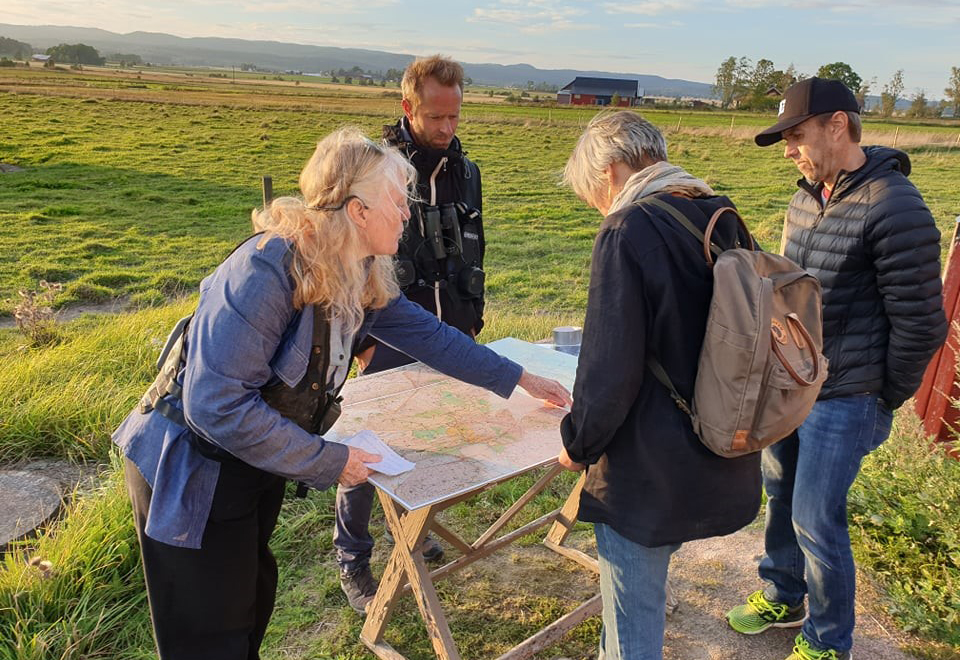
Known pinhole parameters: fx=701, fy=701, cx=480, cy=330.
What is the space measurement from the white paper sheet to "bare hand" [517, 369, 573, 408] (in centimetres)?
64

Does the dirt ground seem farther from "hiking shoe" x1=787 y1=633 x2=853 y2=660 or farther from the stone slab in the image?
the stone slab

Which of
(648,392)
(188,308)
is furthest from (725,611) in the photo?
(188,308)

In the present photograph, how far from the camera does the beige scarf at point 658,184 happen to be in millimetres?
1878

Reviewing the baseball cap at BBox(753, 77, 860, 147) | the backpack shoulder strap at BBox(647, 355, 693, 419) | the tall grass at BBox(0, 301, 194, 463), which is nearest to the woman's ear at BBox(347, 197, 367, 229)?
the backpack shoulder strap at BBox(647, 355, 693, 419)

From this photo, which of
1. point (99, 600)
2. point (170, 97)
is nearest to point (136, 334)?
point (99, 600)

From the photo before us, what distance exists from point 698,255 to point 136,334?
17.3 feet

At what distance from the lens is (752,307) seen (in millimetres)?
1746

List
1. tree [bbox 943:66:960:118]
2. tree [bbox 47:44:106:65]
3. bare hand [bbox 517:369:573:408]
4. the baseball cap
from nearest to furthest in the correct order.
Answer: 1. the baseball cap
2. bare hand [bbox 517:369:573:408]
3. tree [bbox 943:66:960:118]
4. tree [bbox 47:44:106:65]

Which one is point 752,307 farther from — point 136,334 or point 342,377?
point 136,334

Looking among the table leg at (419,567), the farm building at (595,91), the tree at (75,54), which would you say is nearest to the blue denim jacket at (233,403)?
the table leg at (419,567)

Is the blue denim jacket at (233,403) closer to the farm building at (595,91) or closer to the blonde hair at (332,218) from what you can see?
the blonde hair at (332,218)

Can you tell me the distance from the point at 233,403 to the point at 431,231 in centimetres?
172

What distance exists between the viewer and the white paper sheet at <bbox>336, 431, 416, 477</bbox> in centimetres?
228

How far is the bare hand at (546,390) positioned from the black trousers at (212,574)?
3.53 feet
